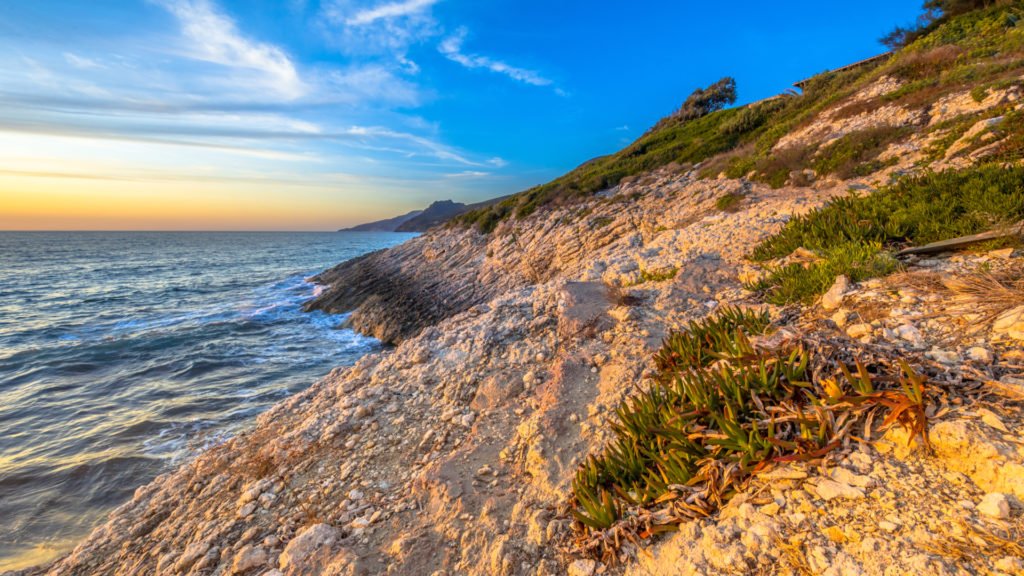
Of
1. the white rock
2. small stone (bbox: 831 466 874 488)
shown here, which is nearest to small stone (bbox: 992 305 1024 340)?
small stone (bbox: 831 466 874 488)

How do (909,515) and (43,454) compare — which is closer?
(909,515)

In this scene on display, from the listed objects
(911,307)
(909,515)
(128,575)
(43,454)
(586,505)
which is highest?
(911,307)

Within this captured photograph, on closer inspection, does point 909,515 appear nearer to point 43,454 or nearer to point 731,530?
point 731,530

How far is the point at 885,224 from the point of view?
6.44m

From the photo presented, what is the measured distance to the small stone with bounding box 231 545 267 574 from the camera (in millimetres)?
4129

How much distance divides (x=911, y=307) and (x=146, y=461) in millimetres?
12955

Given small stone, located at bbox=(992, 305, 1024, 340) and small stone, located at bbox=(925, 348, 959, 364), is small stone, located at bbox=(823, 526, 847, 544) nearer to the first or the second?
small stone, located at bbox=(925, 348, 959, 364)

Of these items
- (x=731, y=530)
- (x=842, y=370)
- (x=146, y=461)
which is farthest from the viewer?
(x=146, y=461)

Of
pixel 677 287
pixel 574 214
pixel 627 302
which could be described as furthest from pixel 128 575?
pixel 574 214

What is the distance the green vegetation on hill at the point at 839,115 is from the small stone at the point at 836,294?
234 inches

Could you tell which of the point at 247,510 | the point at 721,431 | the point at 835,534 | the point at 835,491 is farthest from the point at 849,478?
the point at 247,510

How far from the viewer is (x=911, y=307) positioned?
4.09 metres

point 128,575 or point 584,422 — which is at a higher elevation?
point 584,422

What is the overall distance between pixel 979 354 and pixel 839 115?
1766 centimetres
